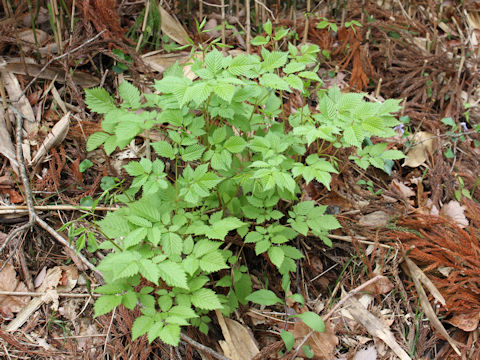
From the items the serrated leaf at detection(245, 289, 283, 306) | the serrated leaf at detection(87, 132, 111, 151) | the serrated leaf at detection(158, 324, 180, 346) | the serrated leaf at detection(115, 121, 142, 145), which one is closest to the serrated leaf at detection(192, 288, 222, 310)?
the serrated leaf at detection(158, 324, 180, 346)

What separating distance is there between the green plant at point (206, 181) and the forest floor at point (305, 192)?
10.5 inches

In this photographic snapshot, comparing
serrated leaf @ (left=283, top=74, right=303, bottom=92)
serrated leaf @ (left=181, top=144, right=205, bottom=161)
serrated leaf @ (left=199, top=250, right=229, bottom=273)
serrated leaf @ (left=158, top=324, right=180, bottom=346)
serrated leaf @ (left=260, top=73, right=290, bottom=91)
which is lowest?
serrated leaf @ (left=158, top=324, right=180, bottom=346)

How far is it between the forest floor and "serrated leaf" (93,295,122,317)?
28cm

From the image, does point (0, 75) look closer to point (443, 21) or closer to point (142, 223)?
point (142, 223)

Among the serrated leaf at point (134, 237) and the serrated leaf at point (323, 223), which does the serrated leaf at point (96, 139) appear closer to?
the serrated leaf at point (134, 237)

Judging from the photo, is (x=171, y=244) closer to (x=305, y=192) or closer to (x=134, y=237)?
(x=134, y=237)

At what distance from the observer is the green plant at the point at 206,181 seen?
5.10 ft

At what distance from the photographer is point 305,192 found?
8.34 ft

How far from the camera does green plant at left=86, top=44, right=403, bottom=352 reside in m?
1.56

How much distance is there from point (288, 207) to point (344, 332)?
70 cm

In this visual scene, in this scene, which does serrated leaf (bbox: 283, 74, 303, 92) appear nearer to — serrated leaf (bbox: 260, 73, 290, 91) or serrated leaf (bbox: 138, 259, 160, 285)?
serrated leaf (bbox: 260, 73, 290, 91)

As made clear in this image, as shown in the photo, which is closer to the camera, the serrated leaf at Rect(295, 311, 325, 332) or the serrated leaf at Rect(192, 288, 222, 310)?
the serrated leaf at Rect(192, 288, 222, 310)

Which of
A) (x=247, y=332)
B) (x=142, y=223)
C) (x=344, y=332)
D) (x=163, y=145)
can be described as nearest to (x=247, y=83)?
(x=163, y=145)

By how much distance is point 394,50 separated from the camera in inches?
134
